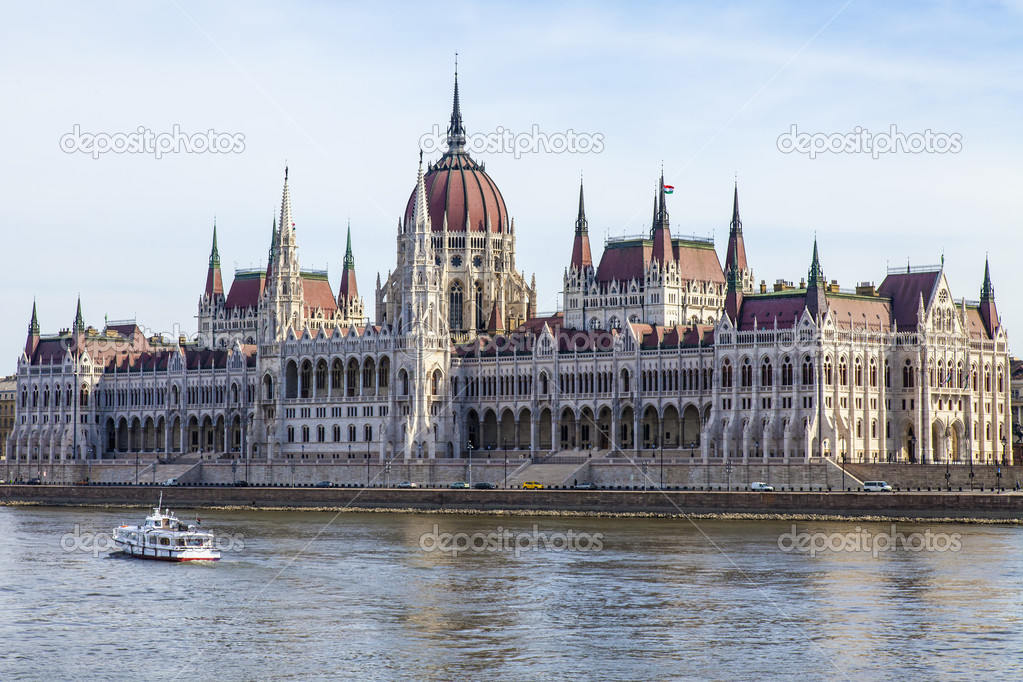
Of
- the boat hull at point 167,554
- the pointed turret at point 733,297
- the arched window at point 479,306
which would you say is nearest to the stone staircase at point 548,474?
the pointed turret at point 733,297

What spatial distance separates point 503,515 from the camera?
131 m

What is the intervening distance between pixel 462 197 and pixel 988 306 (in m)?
56.4

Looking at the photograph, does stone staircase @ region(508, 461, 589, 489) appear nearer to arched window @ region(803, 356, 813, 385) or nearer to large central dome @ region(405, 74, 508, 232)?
arched window @ region(803, 356, 813, 385)

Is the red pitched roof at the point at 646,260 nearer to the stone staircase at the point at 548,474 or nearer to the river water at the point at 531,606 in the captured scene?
the stone staircase at the point at 548,474

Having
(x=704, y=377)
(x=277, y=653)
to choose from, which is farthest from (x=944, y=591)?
(x=704, y=377)

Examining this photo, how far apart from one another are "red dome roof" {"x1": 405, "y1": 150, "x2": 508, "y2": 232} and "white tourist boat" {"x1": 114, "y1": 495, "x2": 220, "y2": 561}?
8705 cm

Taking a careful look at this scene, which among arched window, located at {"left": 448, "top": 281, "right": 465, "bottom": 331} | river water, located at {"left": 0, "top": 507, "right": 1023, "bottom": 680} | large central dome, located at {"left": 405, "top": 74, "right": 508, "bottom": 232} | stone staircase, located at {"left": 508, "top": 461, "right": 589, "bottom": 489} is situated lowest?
river water, located at {"left": 0, "top": 507, "right": 1023, "bottom": 680}

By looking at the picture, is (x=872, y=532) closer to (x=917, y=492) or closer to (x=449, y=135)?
(x=917, y=492)

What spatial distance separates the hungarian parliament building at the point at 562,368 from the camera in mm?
143875

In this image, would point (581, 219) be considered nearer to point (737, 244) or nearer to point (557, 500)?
point (737, 244)

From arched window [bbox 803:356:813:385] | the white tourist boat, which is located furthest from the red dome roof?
the white tourist boat

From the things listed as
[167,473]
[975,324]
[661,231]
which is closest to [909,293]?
[975,324]

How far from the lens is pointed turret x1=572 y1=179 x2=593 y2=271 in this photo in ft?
579

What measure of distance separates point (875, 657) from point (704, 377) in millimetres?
84856
